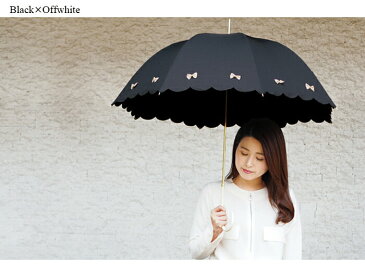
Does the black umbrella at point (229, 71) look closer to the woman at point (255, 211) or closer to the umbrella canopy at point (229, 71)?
the umbrella canopy at point (229, 71)

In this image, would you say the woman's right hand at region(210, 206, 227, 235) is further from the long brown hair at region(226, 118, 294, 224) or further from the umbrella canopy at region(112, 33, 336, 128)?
the umbrella canopy at region(112, 33, 336, 128)

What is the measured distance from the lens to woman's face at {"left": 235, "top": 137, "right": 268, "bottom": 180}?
9.20 ft

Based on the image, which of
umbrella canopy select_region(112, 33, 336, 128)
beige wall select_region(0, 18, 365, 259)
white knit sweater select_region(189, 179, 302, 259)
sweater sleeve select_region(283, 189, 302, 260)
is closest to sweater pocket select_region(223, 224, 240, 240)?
white knit sweater select_region(189, 179, 302, 259)

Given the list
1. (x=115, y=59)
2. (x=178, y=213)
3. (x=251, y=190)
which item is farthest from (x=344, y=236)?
(x=251, y=190)

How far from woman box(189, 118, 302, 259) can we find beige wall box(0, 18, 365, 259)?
2.64 metres

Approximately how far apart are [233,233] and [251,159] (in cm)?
34

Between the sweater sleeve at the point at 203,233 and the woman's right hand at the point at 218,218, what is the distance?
1.1 inches

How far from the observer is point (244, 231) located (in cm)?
279

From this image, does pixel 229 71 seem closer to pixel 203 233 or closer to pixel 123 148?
pixel 203 233

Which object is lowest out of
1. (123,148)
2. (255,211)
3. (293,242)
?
(293,242)

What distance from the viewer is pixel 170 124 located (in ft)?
18.2

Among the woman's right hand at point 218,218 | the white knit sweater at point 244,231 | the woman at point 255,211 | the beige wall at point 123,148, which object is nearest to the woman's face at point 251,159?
the woman at point 255,211

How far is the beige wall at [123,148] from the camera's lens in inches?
216

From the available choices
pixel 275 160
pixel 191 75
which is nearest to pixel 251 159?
pixel 275 160
